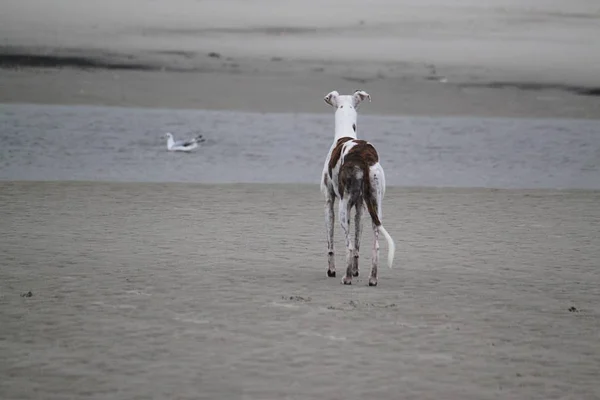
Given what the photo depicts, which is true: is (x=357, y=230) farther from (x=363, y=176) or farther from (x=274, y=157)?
A: (x=274, y=157)

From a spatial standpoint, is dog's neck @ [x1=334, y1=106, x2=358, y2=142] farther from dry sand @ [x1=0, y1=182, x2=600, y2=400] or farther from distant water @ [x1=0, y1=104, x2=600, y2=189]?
distant water @ [x1=0, y1=104, x2=600, y2=189]

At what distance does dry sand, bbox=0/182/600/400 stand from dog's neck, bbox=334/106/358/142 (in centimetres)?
173

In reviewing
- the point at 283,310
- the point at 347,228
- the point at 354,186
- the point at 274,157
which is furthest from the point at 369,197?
the point at 274,157

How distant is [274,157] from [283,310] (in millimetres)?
33338

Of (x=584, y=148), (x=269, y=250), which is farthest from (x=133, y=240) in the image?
(x=584, y=148)

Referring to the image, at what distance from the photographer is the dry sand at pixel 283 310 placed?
8.55m

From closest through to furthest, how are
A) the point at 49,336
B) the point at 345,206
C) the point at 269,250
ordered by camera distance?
the point at 49,336, the point at 345,206, the point at 269,250

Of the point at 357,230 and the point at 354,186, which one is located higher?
the point at 354,186

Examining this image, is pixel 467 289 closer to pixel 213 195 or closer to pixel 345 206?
pixel 345 206

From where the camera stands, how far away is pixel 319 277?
13.3m

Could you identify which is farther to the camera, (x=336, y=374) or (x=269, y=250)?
(x=269, y=250)

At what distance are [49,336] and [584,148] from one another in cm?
4777

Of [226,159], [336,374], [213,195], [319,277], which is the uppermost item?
[226,159]

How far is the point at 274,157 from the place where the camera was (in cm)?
4438
